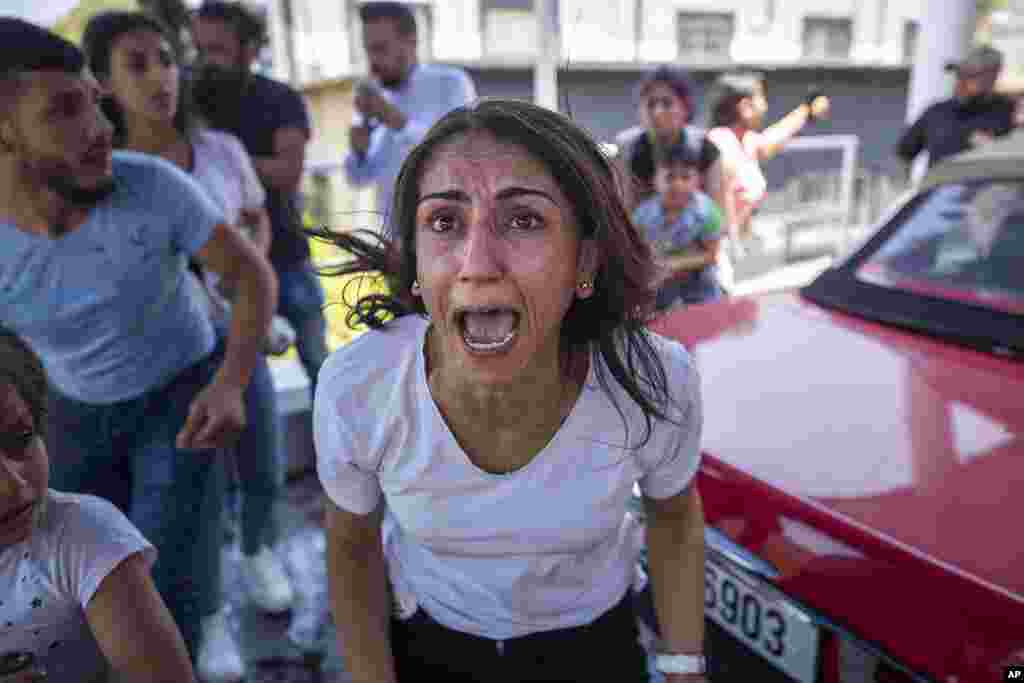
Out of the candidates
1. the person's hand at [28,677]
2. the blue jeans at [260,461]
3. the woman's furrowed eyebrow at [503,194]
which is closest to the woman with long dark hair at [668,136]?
the blue jeans at [260,461]

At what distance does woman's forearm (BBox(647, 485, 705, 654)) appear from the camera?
154 cm

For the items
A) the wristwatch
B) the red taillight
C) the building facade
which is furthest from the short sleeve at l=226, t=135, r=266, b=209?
the building facade

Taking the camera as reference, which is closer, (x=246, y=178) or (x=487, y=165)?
(x=487, y=165)

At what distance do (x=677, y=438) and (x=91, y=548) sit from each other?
979 millimetres

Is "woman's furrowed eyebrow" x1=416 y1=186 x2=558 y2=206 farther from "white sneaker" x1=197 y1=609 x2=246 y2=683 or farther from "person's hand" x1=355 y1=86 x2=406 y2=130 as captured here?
"person's hand" x1=355 y1=86 x2=406 y2=130

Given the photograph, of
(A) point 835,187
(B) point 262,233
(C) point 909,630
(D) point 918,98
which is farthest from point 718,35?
(C) point 909,630

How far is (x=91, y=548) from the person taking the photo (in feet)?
4.05

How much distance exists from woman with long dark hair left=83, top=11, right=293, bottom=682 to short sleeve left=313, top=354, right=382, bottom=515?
0.72 meters

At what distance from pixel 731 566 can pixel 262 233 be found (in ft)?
6.81

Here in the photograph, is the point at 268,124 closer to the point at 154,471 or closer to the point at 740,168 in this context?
the point at 154,471

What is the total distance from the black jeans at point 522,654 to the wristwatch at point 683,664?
8 centimetres

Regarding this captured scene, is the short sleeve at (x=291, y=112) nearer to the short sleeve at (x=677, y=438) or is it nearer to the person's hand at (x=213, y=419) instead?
the person's hand at (x=213, y=419)

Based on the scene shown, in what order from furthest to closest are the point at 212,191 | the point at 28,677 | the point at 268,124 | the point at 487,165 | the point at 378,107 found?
the point at 378,107
the point at 268,124
the point at 212,191
the point at 487,165
the point at 28,677

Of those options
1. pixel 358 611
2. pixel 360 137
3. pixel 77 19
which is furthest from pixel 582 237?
pixel 77 19
